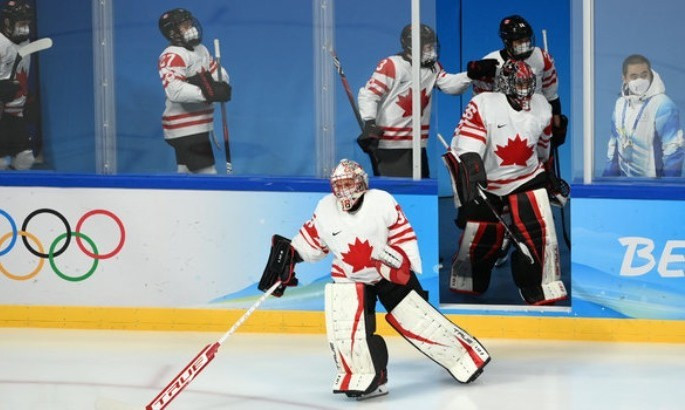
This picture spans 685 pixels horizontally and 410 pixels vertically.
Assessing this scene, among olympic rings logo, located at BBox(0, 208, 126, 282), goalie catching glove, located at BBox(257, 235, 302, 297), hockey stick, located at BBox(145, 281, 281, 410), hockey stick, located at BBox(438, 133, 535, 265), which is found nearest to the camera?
hockey stick, located at BBox(145, 281, 281, 410)

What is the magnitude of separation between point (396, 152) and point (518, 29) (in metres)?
0.84

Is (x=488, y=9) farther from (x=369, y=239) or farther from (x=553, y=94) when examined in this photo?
(x=369, y=239)

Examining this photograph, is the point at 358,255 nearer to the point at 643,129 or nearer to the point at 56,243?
the point at 643,129

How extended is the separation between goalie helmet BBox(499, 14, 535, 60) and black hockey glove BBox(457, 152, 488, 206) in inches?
21.5

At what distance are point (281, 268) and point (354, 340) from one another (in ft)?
1.40

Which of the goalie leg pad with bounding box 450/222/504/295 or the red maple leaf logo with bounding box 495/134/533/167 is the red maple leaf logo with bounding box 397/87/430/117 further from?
the goalie leg pad with bounding box 450/222/504/295

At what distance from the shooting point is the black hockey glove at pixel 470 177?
8039mm

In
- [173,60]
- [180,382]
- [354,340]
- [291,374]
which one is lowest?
[291,374]

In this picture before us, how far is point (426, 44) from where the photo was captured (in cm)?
828

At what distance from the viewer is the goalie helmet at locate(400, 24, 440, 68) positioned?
827 centimetres

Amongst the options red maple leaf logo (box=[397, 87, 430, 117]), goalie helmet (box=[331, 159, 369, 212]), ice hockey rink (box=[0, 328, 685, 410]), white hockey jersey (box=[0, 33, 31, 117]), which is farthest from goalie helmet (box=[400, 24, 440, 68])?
white hockey jersey (box=[0, 33, 31, 117])

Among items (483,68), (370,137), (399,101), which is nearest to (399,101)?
(399,101)

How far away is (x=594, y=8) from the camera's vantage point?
8.07m

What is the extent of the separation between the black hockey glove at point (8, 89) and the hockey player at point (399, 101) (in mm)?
1763
